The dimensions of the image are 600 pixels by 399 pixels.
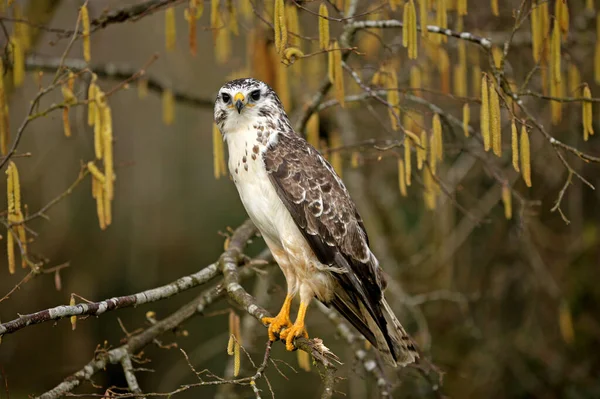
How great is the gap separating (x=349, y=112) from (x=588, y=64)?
2.16 metres

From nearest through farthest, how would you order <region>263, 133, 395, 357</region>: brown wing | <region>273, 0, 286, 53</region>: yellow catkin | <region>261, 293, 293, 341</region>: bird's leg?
<region>273, 0, 286, 53</region>: yellow catkin < <region>261, 293, 293, 341</region>: bird's leg < <region>263, 133, 395, 357</region>: brown wing

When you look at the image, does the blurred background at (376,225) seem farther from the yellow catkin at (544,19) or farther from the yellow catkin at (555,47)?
the yellow catkin at (555,47)

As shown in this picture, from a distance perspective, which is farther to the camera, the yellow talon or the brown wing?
the brown wing

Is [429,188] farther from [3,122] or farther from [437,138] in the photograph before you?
[3,122]

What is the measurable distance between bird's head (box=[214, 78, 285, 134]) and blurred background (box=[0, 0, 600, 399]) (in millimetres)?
1213

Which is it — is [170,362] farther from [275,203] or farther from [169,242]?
[275,203]

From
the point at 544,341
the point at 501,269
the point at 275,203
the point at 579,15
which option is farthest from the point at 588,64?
the point at 275,203

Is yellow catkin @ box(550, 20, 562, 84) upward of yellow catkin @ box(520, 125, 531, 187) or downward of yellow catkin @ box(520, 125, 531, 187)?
upward

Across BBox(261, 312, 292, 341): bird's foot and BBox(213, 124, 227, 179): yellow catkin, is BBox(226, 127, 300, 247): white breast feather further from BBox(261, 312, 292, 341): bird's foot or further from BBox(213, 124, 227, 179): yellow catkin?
BBox(261, 312, 292, 341): bird's foot

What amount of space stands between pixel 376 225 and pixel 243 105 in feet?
9.96

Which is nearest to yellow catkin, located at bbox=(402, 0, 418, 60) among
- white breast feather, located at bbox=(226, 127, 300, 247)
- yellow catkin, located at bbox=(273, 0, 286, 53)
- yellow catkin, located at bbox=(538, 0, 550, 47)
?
yellow catkin, located at bbox=(273, 0, 286, 53)

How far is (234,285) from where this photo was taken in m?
3.57

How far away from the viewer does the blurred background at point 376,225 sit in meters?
6.11

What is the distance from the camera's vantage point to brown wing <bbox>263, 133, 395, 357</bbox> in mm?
3828
